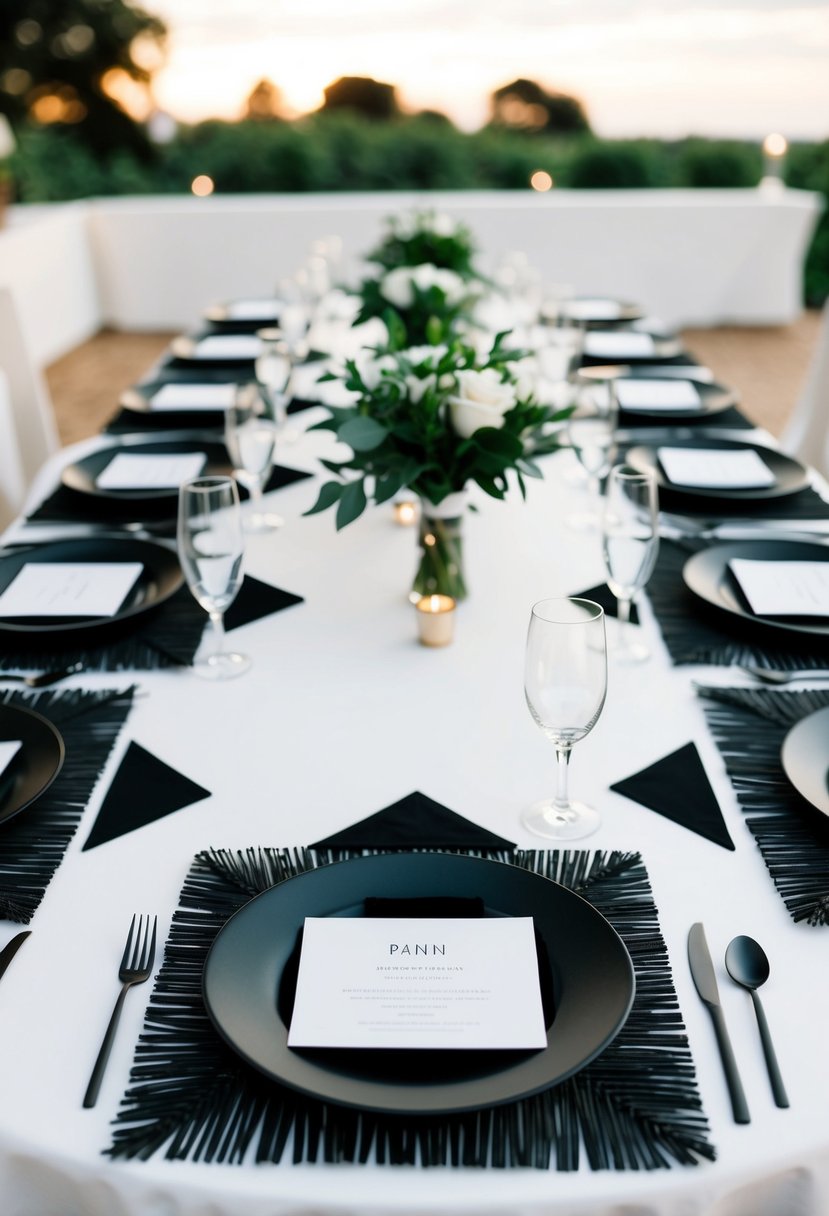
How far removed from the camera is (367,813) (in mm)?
1150

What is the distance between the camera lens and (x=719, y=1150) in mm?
755

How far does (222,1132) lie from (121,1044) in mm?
130

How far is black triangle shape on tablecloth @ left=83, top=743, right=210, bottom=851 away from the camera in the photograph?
114 centimetres

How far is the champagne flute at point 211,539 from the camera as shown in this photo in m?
1.35

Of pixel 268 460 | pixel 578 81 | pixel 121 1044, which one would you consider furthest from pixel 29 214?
pixel 121 1044

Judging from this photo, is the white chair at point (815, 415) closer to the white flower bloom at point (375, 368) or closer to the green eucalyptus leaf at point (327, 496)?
the white flower bloom at point (375, 368)

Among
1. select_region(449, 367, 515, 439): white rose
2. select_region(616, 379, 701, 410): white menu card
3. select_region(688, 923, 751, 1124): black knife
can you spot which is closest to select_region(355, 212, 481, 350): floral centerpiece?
select_region(449, 367, 515, 439): white rose

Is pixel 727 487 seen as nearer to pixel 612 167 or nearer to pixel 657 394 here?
pixel 657 394

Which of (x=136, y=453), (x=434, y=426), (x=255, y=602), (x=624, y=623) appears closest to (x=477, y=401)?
(x=434, y=426)

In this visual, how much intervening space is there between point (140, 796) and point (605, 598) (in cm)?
75

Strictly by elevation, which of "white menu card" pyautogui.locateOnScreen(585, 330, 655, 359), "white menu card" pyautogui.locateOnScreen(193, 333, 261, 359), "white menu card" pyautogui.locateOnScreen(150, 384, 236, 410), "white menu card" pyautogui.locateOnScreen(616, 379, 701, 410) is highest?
"white menu card" pyautogui.locateOnScreen(616, 379, 701, 410)

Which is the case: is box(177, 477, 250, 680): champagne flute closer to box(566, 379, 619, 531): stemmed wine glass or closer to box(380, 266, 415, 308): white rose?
box(566, 379, 619, 531): stemmed wine glass

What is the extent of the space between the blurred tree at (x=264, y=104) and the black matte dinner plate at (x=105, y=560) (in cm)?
976

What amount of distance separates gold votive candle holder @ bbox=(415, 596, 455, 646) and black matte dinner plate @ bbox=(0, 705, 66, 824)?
475mm
